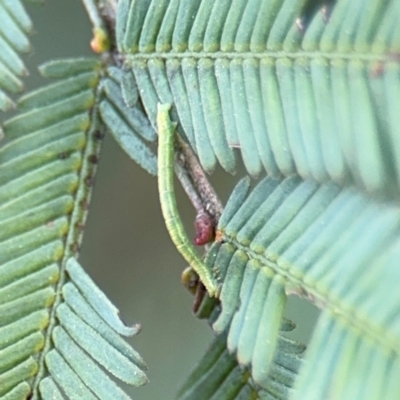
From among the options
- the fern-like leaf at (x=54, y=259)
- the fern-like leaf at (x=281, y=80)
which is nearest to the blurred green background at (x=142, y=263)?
the fern-like leaf at (x=54, y=259)

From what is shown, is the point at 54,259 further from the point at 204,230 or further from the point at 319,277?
the point at 319,277

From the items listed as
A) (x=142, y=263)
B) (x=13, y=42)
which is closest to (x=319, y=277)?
(x=13, y=42)

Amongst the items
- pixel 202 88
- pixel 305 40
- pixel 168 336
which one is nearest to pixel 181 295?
pixel 168 336

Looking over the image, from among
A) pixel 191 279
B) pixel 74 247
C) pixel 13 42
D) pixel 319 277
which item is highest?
pixel 13 42

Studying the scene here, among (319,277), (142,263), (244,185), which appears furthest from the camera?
(142,263)

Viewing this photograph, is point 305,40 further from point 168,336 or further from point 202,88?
point 168,336

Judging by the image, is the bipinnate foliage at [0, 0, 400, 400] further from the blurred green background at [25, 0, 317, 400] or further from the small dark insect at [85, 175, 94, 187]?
the blurred green background at [25, 0, 317, 400]

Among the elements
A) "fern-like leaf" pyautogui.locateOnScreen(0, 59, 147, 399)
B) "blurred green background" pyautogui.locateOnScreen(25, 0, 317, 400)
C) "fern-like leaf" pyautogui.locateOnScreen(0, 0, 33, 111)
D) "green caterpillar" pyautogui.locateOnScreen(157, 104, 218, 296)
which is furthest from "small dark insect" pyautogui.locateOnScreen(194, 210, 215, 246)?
"blurred green background" pyautogui.locateOnScreen(25, 0, 317, 400)

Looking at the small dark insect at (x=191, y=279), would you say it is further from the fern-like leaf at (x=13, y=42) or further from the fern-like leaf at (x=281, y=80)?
the fern-like leaf at (x=13, y=42)
